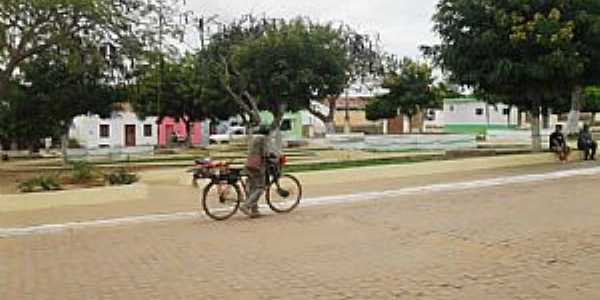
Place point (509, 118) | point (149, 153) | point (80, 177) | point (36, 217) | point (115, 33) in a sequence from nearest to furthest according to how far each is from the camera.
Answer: point (36, 217) → point (80, 177) → point (115, 33) → point (149, 153) → point (509, 118)

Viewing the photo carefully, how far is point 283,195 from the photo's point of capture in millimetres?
13383

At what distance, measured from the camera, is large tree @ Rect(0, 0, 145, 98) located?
20266mm

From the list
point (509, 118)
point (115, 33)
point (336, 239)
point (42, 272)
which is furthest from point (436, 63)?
point (509, 118)

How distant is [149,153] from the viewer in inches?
1703

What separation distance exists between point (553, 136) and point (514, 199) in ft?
35.1

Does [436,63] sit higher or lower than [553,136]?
higher

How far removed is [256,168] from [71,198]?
447cm

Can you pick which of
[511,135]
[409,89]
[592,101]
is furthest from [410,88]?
Result: [592,101]

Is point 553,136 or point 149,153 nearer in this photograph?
point 553,136

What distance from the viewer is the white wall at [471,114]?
72.0m

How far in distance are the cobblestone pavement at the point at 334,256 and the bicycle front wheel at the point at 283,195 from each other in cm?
40

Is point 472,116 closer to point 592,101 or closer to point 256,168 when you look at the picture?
point 592,101

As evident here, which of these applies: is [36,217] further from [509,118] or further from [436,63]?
[509,118]

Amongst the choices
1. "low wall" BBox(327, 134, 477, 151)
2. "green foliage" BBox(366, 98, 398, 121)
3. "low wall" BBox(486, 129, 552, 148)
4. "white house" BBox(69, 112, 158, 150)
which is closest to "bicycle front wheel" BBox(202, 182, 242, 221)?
"low wall" BBox(327, 134, 477, 151)
